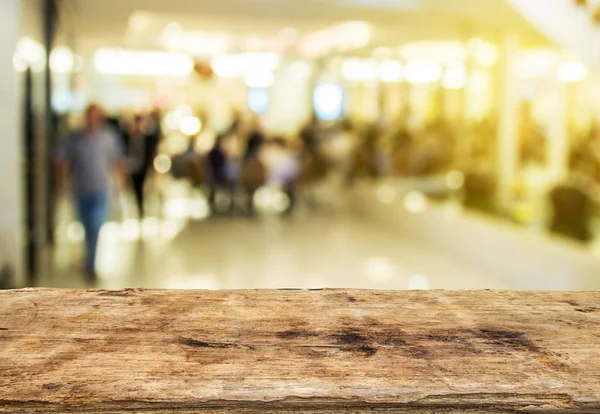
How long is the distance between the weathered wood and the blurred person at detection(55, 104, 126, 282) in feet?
17.9

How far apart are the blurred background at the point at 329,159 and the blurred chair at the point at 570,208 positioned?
0.02 meters

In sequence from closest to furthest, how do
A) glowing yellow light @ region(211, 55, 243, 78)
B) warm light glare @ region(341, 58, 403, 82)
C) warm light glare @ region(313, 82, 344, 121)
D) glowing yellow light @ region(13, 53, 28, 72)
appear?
glowing yellow light @ region(13, 53, 28, 72) → warm light glare @ region(341, 58, 403, 82) → warm light glare @ region(313, 82, 344, 121) → glowing yellow light @ region(211, 55, 243, 78)

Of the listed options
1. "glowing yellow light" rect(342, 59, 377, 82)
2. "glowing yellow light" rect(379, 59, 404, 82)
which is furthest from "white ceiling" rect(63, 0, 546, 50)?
"glowing yellow light" rect(342, 59, 377, 82)

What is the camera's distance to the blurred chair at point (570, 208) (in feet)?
25.3

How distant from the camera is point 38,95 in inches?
318

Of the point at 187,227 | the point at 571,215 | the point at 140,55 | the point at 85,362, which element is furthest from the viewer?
the point at 140,55

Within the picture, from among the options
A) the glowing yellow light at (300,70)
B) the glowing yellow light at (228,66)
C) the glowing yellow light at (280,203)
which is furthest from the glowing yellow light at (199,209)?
the glowing yellow light at (300,70)

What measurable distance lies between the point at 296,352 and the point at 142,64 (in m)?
21.2

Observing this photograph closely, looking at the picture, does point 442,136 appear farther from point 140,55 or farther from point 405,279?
point 140,55

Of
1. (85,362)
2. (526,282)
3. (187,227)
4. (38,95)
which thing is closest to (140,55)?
(187,227)

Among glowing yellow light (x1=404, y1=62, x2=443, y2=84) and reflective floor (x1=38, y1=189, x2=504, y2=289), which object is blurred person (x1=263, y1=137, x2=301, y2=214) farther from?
glowing yellow light (x1=404, y1=62, x2=443, y2=84)

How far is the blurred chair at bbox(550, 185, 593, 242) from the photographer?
25.3ft

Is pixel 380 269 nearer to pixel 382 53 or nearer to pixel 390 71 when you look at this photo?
pixel 382 53

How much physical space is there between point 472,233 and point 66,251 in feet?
14.8
